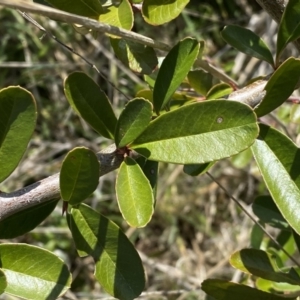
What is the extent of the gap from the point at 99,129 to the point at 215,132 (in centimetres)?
14

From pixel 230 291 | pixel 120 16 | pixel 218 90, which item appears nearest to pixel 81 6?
pixel 120 16

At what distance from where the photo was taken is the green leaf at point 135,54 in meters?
0.69

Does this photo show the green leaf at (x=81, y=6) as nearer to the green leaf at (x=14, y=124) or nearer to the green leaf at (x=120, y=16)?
the green leaf at (x=120, y=16)

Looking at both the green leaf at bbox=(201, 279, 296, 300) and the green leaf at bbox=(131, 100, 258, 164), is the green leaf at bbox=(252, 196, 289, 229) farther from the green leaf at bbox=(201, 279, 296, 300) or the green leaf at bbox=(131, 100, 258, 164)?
the green leaf at bbox=(131, 100, 258, 164)

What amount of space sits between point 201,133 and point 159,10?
157 mm

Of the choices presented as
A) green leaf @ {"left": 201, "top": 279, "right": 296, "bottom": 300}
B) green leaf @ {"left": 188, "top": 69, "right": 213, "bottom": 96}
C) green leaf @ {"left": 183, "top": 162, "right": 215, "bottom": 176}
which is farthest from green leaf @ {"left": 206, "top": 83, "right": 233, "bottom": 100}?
green leaf @ {"left": 201, "top": 279, "right": 296, "bottom": 300}

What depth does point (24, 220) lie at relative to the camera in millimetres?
646

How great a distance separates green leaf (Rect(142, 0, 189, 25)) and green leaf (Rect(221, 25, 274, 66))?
0.14 meters

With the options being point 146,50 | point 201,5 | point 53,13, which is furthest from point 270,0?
point 201,5

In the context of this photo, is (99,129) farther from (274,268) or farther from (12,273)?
(274,268)

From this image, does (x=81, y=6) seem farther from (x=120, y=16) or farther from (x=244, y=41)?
(x=244, y=41)

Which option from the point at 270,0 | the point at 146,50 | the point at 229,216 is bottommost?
the point at 229,216

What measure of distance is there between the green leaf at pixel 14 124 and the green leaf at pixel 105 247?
9 centimetres

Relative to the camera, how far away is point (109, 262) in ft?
2.06
